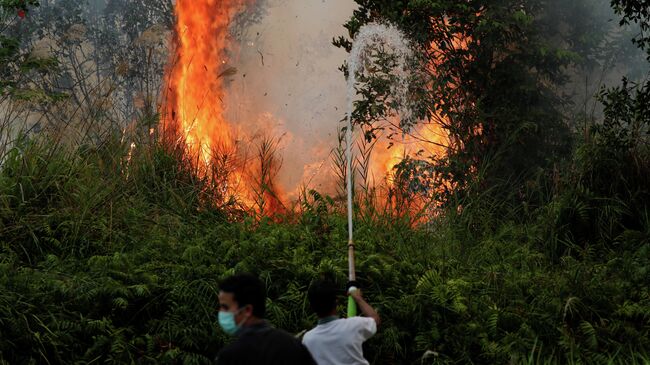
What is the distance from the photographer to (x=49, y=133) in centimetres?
948

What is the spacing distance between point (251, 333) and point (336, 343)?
2.66 feet

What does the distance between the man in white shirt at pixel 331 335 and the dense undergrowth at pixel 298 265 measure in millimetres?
2356

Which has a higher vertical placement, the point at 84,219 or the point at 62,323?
the point at 84,219

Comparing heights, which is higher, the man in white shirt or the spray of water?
the spray of water

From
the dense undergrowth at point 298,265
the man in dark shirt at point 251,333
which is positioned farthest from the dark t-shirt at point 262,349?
the dense undergrowth at point 298,265

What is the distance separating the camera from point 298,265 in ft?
25.1

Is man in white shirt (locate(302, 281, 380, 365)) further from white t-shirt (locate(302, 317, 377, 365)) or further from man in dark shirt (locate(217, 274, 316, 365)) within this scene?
man in dark shirt (locate(217, 274, 316, 365))

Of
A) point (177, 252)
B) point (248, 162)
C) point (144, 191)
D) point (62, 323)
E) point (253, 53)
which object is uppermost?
point (253, 53)

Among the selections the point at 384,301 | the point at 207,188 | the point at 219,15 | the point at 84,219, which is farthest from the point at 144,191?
the point at 219,15

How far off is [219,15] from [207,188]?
5306 millimetres

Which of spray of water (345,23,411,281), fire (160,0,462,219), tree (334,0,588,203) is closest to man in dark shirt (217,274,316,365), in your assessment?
tree (334,0,588,203)

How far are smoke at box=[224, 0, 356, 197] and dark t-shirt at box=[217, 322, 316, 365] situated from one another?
974 cm

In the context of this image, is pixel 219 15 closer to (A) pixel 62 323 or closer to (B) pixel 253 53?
(B) pixel 253 53

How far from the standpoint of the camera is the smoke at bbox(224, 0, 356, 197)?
45.9 feet
